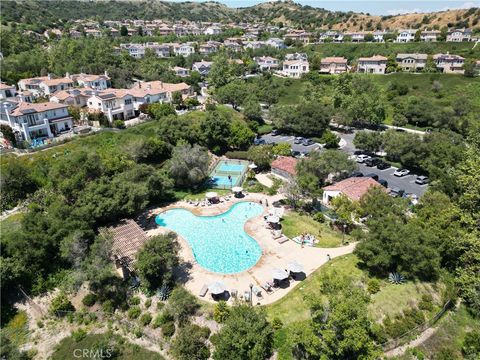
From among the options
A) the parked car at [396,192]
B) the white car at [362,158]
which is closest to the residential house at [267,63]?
the white car at [362,158]

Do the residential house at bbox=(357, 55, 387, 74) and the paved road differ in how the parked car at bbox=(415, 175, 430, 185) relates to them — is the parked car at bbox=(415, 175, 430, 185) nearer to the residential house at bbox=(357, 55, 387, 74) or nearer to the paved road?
the paved road

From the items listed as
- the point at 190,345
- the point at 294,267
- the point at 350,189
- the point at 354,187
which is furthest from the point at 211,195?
the point at 190,345

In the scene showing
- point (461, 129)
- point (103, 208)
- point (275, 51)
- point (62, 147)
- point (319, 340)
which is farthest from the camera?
point (275, 51)

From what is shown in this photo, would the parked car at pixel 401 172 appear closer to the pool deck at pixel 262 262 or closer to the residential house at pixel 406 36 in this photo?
the pool deck at pixel 262 262

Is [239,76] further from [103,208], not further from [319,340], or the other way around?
[319,340]

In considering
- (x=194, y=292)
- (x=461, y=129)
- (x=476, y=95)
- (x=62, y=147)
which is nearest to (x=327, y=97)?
(x=461, y=129)

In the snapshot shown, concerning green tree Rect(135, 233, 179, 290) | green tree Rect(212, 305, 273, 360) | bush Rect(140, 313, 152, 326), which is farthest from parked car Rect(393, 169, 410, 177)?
bush Rect(140, 313, 152, 326)

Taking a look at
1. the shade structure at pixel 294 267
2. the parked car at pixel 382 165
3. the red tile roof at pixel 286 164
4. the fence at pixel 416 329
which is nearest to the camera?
the fence at pixel 416 329
